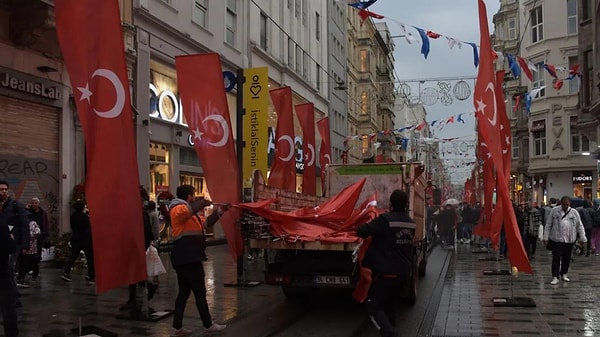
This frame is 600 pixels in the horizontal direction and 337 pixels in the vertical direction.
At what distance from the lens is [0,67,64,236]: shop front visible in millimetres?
13797

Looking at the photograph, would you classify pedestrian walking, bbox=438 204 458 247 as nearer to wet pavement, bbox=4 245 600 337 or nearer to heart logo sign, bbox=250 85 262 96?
wet pavement, bbox=4 245 600 337

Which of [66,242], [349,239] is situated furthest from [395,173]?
[66,242]

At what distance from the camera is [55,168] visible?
50.5ft

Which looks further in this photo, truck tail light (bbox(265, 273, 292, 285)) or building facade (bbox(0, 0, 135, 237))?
building facade (bbox(0, 0, 135, 237))

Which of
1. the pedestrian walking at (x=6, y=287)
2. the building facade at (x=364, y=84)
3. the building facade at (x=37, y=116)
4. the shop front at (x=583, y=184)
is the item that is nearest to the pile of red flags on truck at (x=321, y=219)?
the pedestrian walking at (x=6, y=287)

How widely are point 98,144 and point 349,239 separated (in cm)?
392

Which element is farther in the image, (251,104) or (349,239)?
(251,104)

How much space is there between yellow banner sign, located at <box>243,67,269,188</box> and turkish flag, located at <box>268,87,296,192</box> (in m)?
0.42

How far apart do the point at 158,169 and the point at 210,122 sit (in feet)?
31.9

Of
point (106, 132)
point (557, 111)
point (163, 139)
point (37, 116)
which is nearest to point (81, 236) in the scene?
point (37, 116)

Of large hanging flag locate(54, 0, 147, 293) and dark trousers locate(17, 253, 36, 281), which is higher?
large hanging flag locate(54, 0, 147, 293)

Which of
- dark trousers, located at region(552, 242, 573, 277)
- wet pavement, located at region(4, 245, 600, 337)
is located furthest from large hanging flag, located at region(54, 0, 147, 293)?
dark trousers, located at region(552, 242, 573, 277)

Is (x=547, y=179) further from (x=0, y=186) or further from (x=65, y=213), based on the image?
A: (x=0, y=186)

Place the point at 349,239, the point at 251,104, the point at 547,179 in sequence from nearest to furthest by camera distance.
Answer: the point at 349,239
the point at 251,104
the point at 547,179
